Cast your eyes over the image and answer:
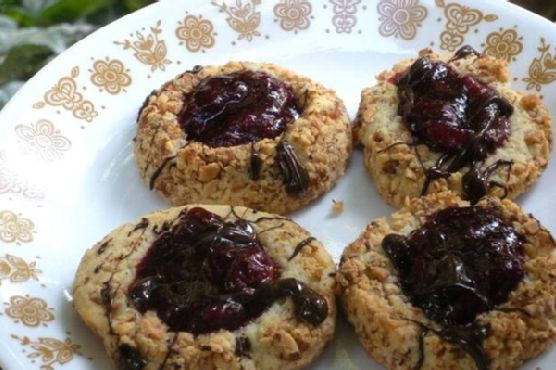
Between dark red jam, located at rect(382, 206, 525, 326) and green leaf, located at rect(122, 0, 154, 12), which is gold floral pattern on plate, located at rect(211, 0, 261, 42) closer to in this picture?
green leaf, located at rect(122, 0, 154, 12)

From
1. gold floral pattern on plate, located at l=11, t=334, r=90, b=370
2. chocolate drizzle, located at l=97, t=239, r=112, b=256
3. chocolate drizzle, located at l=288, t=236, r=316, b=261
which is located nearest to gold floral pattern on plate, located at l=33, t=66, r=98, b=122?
chocolate drizzle, located at l=97, t=239, r=112, b=256

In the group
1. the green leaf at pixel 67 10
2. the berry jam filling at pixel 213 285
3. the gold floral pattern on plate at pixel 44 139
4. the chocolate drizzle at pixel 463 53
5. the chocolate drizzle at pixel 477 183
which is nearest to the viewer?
the berry jam filling at pixel 213 285

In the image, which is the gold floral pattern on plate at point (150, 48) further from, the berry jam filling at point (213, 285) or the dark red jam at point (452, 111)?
the berry jam filling at point (213, 285)

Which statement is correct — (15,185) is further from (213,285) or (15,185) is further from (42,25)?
(42,25)

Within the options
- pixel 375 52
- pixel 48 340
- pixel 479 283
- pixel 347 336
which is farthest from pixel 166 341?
pixel 375 52

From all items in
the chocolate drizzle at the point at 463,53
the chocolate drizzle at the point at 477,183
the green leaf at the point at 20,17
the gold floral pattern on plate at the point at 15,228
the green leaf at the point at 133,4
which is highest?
the chocolate drizzle at the point at 463,53

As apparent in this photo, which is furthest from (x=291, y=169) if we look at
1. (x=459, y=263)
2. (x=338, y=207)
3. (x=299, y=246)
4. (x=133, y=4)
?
(x=133, y=4)

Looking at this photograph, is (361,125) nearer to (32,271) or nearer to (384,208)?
(384,208)

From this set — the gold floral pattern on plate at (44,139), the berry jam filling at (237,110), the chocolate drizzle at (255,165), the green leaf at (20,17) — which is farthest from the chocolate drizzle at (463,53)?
the green leaf at (20,17)
